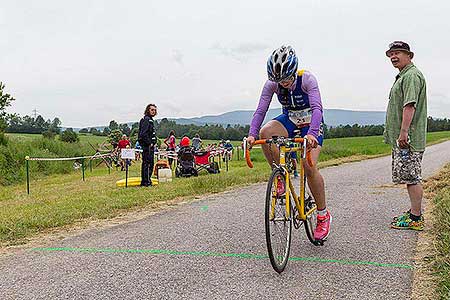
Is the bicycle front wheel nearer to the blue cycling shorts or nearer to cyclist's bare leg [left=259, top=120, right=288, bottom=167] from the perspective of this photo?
cyclist's bare leg [left=259, top=120, right=288, bottom=167]

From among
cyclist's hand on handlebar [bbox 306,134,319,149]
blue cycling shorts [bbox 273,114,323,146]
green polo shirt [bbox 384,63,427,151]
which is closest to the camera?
cyclist's hand on handlebar [bbox 306,134,319,149]

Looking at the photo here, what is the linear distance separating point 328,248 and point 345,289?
1.32 meters

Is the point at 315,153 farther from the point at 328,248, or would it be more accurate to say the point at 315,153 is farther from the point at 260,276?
the point at 260,276

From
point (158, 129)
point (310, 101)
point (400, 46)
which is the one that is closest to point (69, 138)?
point (158, 129)

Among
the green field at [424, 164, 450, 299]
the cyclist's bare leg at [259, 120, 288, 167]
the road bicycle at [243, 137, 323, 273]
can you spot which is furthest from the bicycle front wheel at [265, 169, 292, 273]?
the green field at [424, 164, 450, 299]

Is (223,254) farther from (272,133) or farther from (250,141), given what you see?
(272,133)

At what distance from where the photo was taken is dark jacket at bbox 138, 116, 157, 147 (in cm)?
1266

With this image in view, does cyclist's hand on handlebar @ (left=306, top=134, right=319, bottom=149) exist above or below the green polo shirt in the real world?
below

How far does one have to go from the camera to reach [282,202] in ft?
15.3

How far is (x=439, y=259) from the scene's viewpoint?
4.46 meters

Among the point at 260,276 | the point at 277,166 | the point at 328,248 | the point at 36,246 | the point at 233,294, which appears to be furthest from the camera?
the point at 36,246

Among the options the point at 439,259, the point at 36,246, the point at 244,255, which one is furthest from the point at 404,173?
the point at 36,246

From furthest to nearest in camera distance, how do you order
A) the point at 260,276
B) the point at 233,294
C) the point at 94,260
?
the point at 94,260 → the point at 260,276 → the point at 233,294

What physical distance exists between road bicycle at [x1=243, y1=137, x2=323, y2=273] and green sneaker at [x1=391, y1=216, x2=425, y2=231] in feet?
5.63
